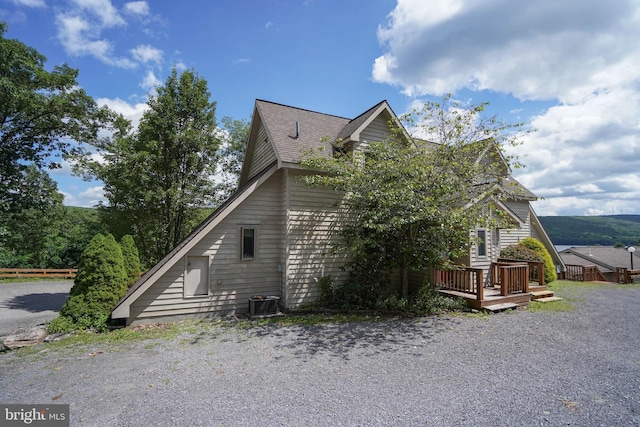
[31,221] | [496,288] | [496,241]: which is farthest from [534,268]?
[31,221]

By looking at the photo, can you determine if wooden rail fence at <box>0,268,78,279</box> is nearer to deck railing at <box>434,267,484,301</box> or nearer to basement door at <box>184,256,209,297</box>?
basement door at <box>184,256,209,297</box>

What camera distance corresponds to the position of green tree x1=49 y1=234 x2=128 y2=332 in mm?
7793

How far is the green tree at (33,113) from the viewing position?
47.0 feet

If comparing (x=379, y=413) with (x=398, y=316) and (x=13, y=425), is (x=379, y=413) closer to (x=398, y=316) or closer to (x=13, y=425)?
(x=13, y=425)

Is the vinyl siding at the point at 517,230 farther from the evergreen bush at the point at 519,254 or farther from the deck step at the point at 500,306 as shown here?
the deck step at the point at 500,306

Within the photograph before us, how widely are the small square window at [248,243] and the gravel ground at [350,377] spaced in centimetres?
245

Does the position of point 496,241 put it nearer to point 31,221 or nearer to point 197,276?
point 197,276

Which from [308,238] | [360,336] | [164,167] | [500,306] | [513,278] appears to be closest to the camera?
[360,336]

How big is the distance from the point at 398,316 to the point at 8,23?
22.7m

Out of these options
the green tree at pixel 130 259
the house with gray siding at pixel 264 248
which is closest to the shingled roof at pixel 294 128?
the house with gray siding at pixel 264 248

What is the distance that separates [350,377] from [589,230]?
133912mm

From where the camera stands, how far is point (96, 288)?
321 inches

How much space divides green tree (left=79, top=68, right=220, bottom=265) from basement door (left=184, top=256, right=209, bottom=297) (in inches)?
260

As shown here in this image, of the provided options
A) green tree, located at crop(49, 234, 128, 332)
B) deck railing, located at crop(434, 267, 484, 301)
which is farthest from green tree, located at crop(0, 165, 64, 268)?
deck railing, located at crop(434, 267, 484, 301)
